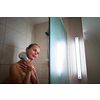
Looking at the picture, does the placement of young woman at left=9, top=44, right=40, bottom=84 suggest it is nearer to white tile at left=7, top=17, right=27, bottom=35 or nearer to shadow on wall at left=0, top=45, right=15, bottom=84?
shadow on wall at left=0, top=45, right=15, bottom=84

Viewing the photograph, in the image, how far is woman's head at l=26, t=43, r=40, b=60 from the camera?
1.77ft

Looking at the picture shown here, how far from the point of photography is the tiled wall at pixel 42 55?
1.89 feet

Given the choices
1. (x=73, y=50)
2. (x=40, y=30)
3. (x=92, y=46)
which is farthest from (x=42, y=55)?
(x=73, y=50)

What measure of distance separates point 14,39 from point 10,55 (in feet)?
0.36

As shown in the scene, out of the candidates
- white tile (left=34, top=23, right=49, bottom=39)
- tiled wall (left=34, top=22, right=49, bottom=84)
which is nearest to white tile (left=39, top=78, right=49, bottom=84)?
tiled wall (left=34, top=22, right=49, bottom=84)

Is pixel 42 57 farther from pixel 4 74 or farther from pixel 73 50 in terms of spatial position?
pixel 73 50

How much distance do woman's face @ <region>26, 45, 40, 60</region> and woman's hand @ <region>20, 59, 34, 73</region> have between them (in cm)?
4

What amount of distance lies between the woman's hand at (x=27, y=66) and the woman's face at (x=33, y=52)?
36mm

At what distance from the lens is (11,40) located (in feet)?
1.58

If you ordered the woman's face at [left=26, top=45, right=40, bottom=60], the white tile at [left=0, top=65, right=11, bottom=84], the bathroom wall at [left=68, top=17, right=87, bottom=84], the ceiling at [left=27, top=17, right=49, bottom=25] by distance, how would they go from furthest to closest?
the bathroom wall at [left=68, top=17, right=87, bottom=84] < the ceiling at [left=27, top=17, right=49, bottom=25] < the woman's face at [left=26, top=45, right=40, bottom=60] < the white tile at [left=0, top=65, right=11, bottom=84]

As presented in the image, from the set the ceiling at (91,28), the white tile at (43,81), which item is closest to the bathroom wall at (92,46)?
the ceiling at (91,28)
